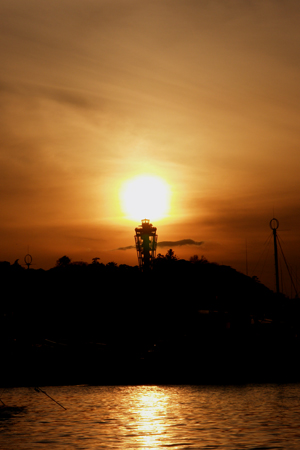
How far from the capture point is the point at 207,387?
193ft

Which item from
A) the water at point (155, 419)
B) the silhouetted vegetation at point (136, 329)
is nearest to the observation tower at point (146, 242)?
Answer: the silhouetted vegetation at point (136, 329)

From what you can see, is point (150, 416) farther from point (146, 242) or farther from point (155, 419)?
point (146, 242)

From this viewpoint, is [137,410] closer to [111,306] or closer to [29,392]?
[29,392]

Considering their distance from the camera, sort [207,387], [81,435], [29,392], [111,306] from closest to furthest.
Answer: [81,435], [29,392], [207,387], [111,306]

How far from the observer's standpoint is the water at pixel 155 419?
92.4 ft

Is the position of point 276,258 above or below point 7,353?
above

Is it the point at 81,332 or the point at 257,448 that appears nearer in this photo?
the point at 257,448

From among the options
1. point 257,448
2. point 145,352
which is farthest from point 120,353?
point 257,448

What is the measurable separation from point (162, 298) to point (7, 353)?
39537 millimetres

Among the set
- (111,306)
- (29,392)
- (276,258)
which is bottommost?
(29,392)

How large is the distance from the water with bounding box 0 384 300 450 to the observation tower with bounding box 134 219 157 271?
42310 mm

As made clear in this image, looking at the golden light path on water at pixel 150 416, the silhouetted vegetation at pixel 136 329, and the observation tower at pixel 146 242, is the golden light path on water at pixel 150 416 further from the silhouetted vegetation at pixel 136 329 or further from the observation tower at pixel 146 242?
the observation tower at pixel 146 242

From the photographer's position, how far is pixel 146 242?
98875 mm

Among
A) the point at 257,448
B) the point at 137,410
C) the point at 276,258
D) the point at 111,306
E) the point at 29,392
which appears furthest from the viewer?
the point at 111,306
